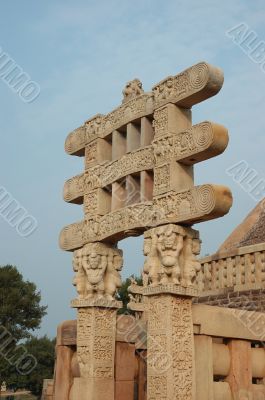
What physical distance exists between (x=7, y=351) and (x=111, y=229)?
2137cm

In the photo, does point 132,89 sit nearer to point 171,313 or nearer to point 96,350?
point 171,313

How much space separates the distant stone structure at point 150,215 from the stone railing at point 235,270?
139 inches

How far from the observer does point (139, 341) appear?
8.16 m

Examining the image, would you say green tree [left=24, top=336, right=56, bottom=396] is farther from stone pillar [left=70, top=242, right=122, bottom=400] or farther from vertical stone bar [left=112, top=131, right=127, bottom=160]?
vertical stone bar [left=112, top=131, right=127, bottom=160]

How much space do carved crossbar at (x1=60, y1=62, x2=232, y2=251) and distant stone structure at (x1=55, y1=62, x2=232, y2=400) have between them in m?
0.01

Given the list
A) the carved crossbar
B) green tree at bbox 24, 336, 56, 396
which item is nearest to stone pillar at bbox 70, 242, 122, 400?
the carved crossbar

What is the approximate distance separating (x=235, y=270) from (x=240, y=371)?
424 centimetres

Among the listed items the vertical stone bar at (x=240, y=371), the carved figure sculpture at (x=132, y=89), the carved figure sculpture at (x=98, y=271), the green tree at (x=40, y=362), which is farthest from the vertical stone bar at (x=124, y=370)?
the green tree at (x=40, y=362)

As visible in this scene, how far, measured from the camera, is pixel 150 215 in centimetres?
711

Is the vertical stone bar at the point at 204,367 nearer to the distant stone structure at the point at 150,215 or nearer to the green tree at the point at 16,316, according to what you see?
the distant stone structure at the point at 150,215

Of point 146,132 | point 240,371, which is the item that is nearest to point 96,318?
point 240,371

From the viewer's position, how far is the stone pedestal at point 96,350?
299 inches

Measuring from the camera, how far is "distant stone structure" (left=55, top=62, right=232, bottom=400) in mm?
6469

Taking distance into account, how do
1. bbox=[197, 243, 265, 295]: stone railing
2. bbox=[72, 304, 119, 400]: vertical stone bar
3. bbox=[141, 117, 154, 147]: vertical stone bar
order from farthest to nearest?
bbox=[197, 243, 265, 295]: stone railing, bbox=[141, 117, 154, 147]: vertical stone bar, bbox=[72, 304, 119, 400]: vertical stone bar
